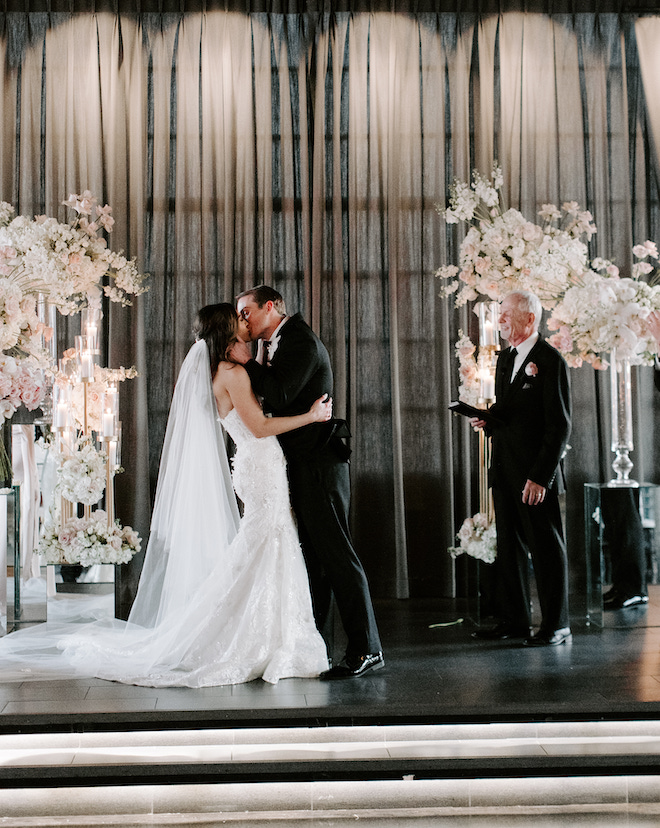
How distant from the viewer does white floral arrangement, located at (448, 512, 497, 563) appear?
469cm

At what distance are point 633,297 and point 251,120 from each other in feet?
9.79

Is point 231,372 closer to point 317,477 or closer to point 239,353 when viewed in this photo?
point 239,353

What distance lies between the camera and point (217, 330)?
3699mm

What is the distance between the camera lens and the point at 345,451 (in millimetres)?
3746

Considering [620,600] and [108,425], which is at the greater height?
[108,425]

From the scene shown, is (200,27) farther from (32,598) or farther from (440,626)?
(440,626)

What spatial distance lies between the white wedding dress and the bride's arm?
8 cm

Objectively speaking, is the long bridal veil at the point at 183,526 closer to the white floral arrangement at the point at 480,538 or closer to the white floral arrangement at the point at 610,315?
the white floral arrangement at the point at 480,538

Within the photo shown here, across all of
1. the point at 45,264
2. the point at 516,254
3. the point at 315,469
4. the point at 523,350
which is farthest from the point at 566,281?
the point at 45,264

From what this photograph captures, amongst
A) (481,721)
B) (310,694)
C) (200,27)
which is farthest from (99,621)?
(200,27)

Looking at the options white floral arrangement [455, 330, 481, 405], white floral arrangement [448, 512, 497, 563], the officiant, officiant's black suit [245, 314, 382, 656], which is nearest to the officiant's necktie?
the officiant

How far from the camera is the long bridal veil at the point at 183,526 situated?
3.73 metres

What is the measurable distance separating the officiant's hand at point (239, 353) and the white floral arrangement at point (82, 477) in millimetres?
1341

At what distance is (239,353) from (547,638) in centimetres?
212
